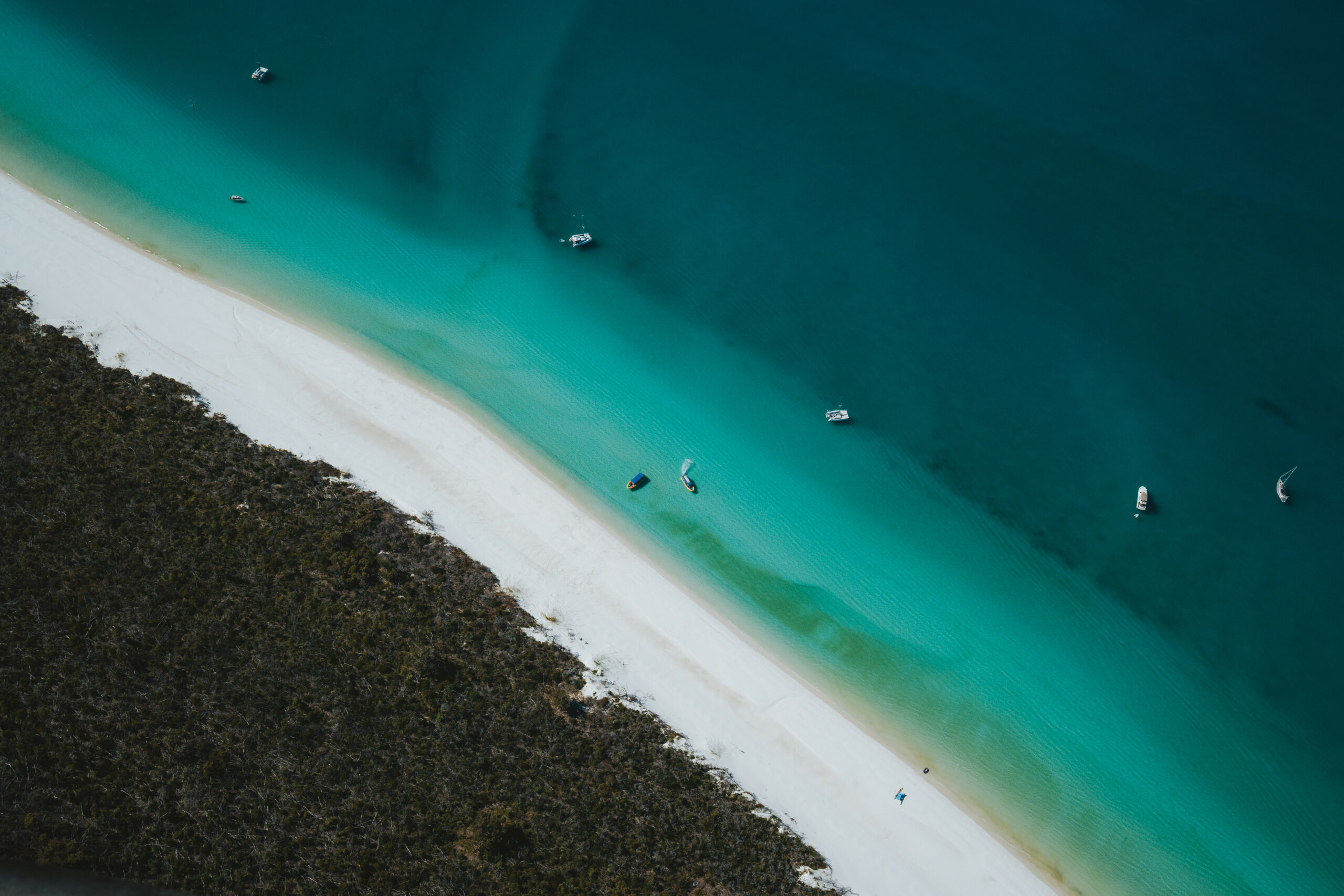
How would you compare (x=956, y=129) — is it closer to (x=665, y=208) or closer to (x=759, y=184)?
(x=759, y=184)

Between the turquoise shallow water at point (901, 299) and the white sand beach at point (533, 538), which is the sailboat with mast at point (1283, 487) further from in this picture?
the white sand beach at point (533, 538)

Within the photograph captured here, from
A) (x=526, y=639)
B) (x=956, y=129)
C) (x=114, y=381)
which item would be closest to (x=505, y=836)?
(x=526, y=639)

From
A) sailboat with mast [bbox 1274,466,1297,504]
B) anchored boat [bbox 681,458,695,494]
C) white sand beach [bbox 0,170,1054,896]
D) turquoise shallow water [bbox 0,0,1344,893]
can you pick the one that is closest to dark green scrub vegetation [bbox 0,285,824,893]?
white sand beach [bbox 0,170,1054,896]

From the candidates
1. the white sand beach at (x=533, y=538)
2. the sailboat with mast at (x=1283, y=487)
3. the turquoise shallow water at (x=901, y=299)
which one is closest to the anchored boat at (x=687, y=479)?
the turquoise shallow water at (x=901, y=299)

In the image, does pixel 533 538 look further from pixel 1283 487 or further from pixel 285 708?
pixel 1283 487

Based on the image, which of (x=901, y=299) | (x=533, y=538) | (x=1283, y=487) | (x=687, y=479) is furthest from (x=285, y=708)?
(x=1283, y=487)

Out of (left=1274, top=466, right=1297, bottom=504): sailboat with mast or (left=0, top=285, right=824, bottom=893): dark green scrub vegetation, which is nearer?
(left=0, top=285, right=824, bottom=893): dark green scrub vegetation

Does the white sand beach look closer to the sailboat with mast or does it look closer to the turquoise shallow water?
the turquoise shallow water
